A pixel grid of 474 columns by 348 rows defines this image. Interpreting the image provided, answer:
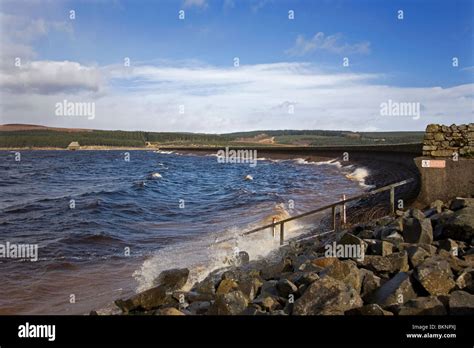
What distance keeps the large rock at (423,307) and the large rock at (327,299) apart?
544 millimetres

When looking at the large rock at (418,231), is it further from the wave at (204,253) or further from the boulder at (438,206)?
the wave at (204,253)

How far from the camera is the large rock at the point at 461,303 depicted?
16.1ft

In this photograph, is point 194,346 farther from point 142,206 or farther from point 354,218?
point 142,206

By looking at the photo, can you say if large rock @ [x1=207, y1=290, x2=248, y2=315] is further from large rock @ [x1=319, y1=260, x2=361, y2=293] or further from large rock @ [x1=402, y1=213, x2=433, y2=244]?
large rock @ [x1=402, y1=213, x2=433, y2=244]

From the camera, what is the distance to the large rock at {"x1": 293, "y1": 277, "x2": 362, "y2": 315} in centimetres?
525

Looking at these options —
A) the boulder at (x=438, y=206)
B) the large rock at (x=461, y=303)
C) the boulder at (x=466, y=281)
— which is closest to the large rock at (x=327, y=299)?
the large rock at (x=461, y=303)

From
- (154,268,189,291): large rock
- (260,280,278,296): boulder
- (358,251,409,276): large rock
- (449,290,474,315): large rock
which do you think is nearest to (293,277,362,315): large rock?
(260,280,278,296): boulder

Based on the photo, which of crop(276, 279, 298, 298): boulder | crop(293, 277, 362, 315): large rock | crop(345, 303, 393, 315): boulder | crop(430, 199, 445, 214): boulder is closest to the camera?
crop(345, 303, 393, 315): boulder

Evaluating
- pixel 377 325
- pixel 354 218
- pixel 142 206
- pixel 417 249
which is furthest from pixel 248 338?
pixel 142 206

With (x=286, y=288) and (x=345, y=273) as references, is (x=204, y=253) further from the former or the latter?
(x=345, y=273)

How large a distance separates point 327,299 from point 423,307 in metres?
1.07

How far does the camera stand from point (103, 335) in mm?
4359

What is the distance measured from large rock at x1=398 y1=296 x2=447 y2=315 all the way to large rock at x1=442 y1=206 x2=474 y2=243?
3182mm

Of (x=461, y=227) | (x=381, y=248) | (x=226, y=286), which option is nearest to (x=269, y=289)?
(x=226, y=286)
